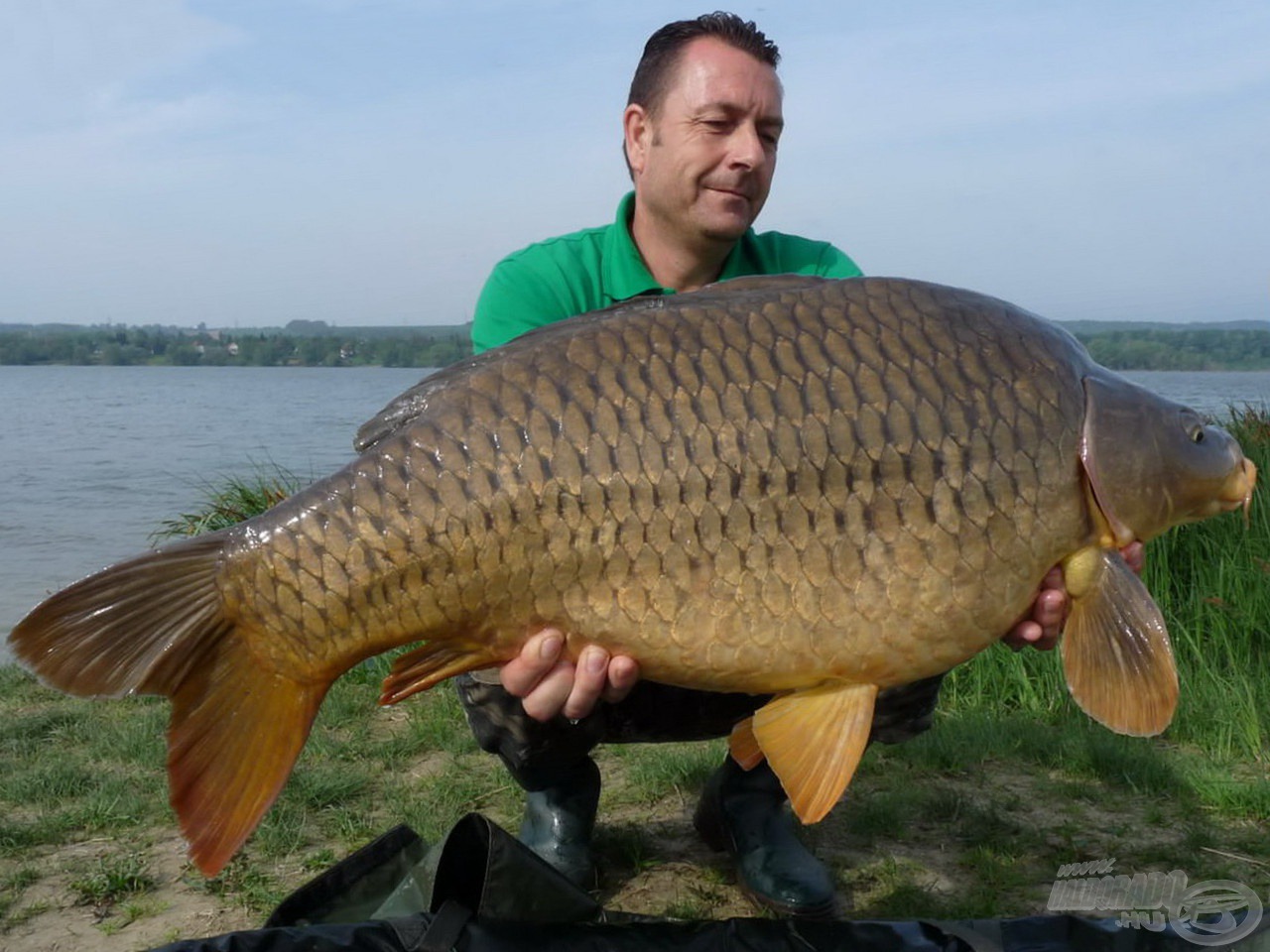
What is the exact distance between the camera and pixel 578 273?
245cm

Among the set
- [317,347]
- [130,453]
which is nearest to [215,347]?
[317,347]

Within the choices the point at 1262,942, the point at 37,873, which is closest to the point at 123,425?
the point at 37,873

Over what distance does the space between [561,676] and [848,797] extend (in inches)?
51.2

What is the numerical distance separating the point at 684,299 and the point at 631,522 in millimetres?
342

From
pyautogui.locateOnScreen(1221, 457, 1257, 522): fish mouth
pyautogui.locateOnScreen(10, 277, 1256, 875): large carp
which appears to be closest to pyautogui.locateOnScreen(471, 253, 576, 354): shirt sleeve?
pyautogui.locateOnScreen(10, 277, 1256, 875): large carp

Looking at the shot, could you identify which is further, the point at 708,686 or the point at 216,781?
the point at 708,686

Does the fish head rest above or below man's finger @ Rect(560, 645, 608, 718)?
above

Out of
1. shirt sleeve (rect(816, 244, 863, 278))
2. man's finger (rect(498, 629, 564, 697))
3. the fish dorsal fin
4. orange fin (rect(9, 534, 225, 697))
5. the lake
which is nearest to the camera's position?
orange fin (rect(9, 534, 225, 697))

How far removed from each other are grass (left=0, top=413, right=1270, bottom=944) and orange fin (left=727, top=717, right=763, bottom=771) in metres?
0.59

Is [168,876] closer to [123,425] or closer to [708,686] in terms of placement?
[708,686]

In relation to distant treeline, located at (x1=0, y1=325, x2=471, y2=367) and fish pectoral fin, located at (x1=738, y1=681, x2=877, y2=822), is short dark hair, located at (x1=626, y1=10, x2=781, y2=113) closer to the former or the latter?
fish pectoral fin, located at (x1=738, y1=681, x2=877, y2=822)

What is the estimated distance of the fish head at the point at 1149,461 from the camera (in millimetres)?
1658

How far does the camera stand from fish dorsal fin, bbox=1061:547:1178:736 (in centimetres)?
168

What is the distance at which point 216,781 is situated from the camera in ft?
4.94
